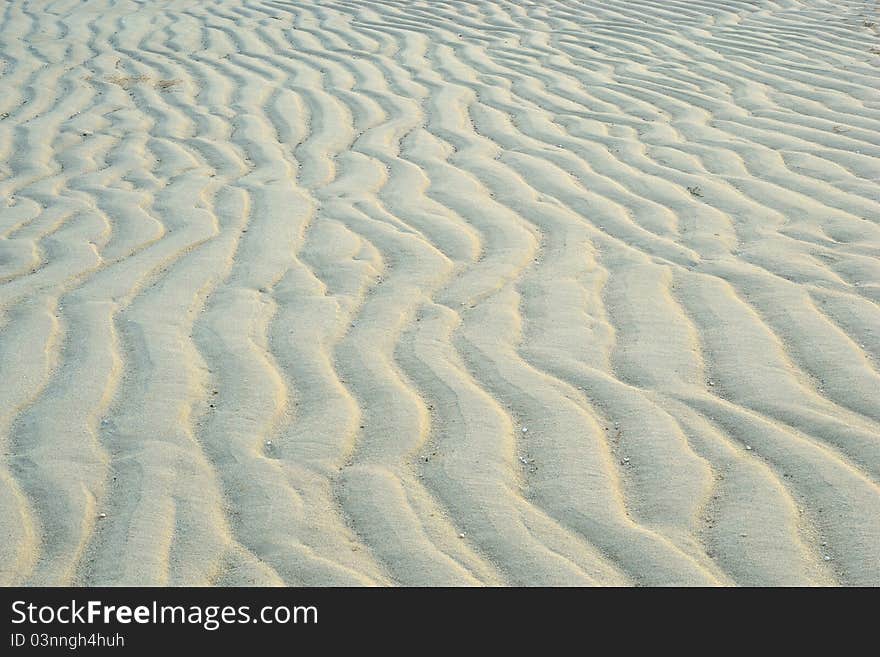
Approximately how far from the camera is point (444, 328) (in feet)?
10.6

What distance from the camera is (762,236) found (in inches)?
155

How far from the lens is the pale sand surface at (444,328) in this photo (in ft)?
7.47

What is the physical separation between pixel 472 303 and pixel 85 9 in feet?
21.6

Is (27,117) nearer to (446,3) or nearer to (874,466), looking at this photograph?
(446,3)

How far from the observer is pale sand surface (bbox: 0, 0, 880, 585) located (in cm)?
228

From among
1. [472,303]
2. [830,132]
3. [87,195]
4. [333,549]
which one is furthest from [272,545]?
[830,132]

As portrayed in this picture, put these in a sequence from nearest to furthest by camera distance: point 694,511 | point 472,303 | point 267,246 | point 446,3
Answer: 1. point 694,511
2. point 472,303
3. point 267,246
4. point 446,3

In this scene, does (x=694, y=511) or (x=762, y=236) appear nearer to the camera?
(x=694, y=511)

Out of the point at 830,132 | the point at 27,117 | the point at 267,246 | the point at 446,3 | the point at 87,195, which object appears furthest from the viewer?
the point at 446,3

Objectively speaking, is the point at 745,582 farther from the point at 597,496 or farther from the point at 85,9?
the point at 85,9

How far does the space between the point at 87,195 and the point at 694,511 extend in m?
3.21

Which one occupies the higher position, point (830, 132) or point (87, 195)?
point (830, 132)

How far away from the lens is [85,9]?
866cm

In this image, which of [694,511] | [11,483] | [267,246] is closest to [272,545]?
[11,483]
